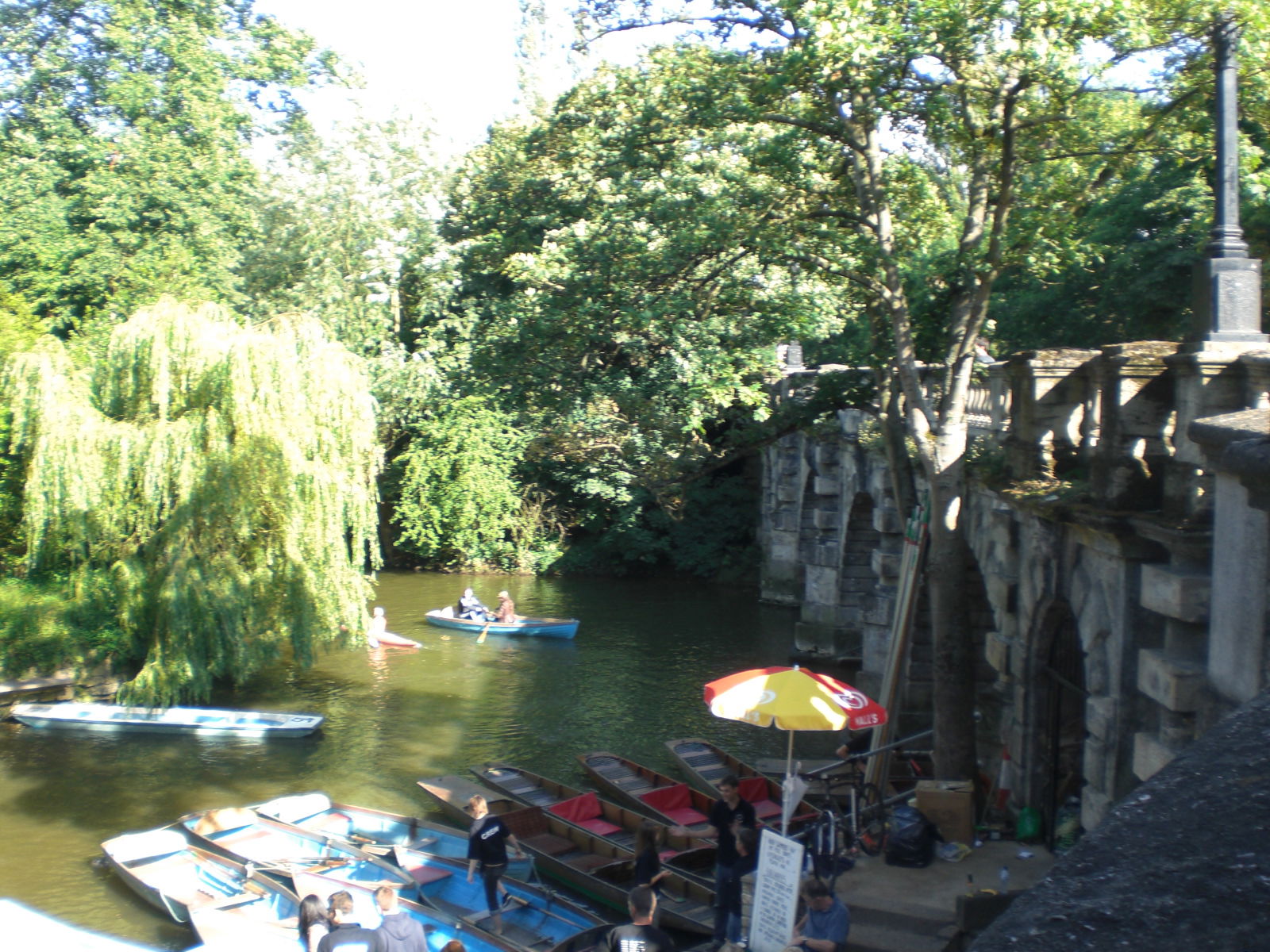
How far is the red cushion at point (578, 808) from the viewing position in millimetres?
12820

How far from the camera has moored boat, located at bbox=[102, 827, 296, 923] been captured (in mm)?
10758

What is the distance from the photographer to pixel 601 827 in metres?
12.7

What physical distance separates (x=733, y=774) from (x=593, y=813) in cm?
178

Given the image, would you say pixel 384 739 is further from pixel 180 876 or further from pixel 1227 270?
pixel 1227 270

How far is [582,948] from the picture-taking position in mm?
9492

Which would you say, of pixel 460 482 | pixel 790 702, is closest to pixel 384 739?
A: pixel 790 702

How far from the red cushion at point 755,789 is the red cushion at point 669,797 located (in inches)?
26.8

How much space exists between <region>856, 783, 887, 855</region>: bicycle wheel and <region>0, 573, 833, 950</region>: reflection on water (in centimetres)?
536

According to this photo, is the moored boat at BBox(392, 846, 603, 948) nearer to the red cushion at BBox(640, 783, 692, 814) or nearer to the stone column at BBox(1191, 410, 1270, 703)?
the red cushion at BBox(640, 783, 692, 814)

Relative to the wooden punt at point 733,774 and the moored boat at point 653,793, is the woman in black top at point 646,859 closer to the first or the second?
the wooden punt at point 733,774

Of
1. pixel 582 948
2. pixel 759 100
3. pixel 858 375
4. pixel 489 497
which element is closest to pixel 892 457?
pixel 858 375

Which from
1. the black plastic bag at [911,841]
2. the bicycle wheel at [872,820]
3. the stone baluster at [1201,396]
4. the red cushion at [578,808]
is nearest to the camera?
the stone baluster at [1201,396]

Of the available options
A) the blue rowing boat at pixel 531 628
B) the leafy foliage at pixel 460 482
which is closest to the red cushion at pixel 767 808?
the blue rowing boat at pixel 531 628

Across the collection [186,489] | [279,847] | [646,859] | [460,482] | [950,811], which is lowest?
[279,847]
